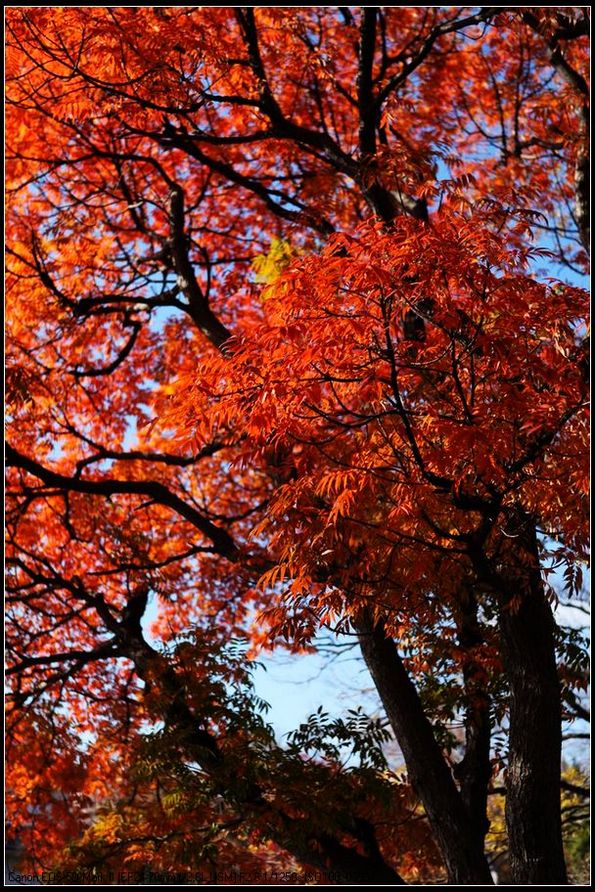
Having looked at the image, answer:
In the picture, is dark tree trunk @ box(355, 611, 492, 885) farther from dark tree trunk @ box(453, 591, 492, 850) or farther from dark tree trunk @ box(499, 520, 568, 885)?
dark tree trunk @ box(499, 520, 568, 885)

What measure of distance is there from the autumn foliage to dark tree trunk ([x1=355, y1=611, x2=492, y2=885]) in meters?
0.03

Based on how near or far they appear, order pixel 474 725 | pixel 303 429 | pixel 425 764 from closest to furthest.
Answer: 1. pixel 303 429
2. pixel 425 764
3. pixel 474 725

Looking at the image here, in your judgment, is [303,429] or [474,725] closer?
[303,429]

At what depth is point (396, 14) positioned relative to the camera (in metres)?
9.69

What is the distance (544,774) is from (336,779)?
6.10 feet

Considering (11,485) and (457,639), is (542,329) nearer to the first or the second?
(457,639)

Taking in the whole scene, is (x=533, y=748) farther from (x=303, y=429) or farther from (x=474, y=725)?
(x=303, y=429)

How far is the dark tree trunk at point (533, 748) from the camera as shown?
6.07 metres

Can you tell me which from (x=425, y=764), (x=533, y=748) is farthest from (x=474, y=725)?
(x=533, y=748)

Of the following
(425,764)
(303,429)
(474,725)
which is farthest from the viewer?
(474,725)

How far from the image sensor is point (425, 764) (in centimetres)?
697

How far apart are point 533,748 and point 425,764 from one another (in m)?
1.15

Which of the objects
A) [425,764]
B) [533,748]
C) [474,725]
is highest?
[474,725]

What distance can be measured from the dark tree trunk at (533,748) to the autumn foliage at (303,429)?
0.02m
